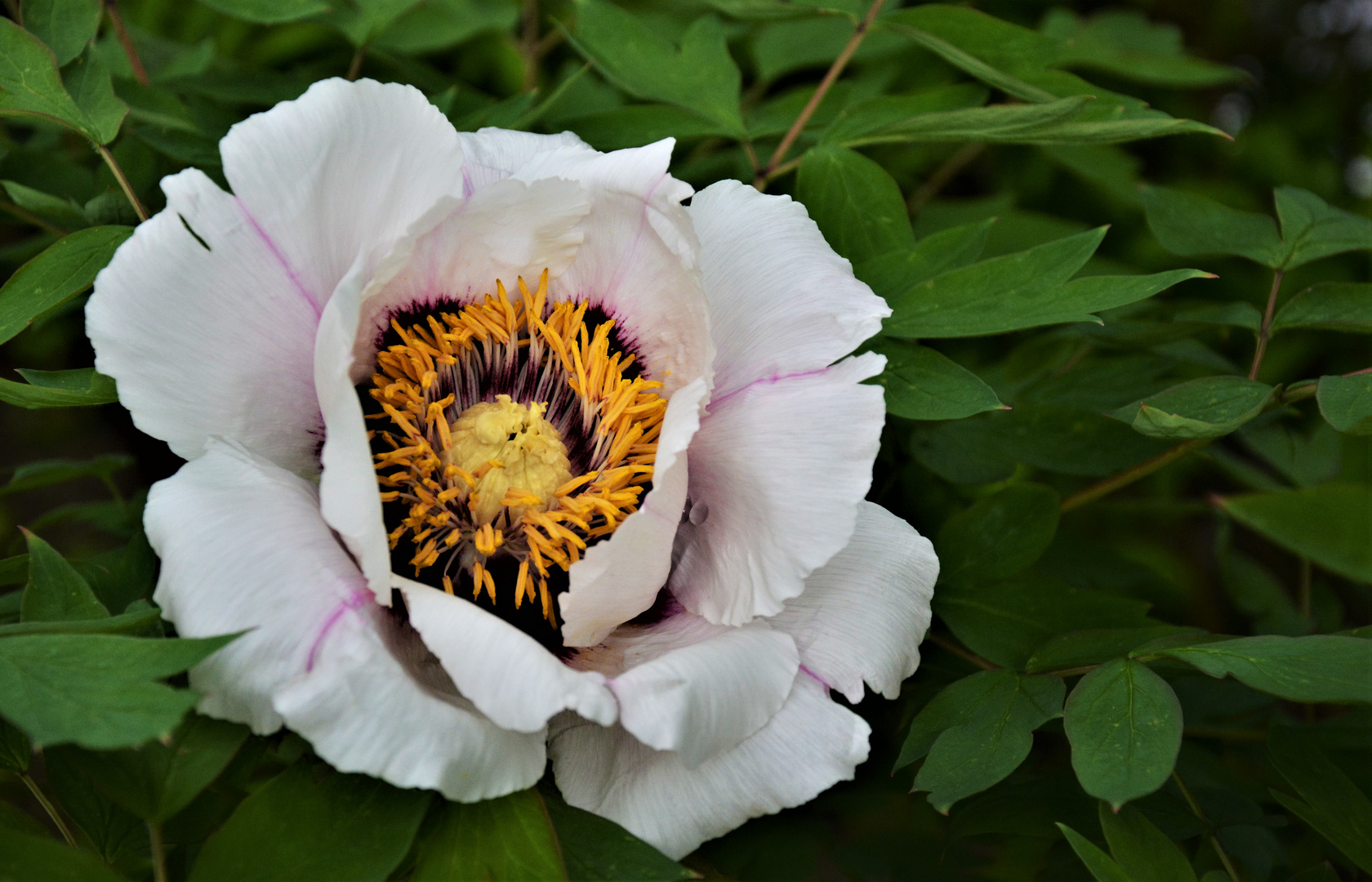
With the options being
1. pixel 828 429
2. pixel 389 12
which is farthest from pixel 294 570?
pixel 389 12

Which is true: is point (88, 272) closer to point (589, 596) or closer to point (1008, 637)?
point (589, 596)

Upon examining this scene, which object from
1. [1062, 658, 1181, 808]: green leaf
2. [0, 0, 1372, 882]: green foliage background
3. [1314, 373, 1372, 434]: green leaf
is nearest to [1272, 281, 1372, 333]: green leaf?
[0, 0, 1372, 882]: green foliage background

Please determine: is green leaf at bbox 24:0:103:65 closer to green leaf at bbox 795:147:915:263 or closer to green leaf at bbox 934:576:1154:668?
green leaf at bbox 795:147:915:263

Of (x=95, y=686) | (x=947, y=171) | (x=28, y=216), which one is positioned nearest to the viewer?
(x=95, y=686)

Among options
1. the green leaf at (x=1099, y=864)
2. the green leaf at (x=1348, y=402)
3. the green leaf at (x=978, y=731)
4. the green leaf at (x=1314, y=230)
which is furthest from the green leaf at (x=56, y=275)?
the green leaf at (x=1314, y=230)

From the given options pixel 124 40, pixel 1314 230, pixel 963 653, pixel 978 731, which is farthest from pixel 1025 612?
pixel 124 40

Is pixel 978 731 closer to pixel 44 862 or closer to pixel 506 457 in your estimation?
pixel 506 457

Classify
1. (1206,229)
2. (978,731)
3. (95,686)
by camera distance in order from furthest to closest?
1. (1206,229)
2. (978,731)
3. (95,686)
